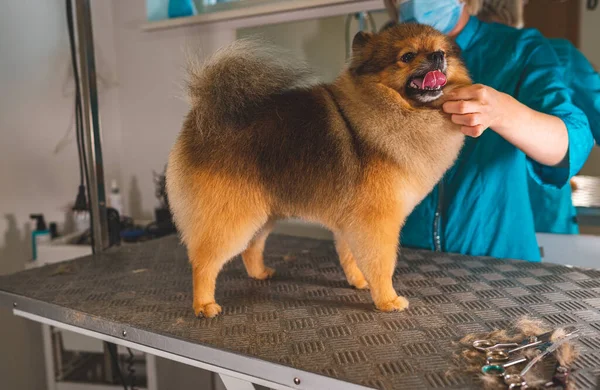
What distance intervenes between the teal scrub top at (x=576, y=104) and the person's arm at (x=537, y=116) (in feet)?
0.89

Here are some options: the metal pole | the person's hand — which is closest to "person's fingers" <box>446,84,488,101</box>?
the person's hand

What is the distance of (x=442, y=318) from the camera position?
3.88ft

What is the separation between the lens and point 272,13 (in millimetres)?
2514

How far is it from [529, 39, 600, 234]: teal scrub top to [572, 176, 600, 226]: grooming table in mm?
71

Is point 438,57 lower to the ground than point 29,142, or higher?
higher

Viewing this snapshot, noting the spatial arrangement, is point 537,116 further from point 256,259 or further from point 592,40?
point 592,40

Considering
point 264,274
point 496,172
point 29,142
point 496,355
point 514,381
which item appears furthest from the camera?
point 29,142

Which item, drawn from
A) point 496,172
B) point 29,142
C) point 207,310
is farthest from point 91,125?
point 496,172

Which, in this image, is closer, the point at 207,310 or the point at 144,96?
the point at 207,310

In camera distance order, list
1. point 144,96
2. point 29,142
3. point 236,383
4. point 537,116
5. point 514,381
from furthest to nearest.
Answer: point 144,96
point 29,142
point 537,116
point 236,383
point 514,381

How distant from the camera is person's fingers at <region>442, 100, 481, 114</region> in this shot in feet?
3.63

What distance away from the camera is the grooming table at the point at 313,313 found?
3.14 feet

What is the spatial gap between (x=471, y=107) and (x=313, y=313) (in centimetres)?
67

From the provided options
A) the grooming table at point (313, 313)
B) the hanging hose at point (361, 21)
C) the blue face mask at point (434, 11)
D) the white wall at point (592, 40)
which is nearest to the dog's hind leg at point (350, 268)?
the grooming table at point (313, 313)
